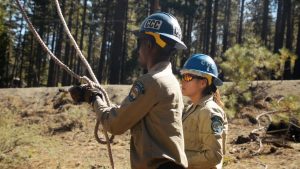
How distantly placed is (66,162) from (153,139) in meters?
6.38

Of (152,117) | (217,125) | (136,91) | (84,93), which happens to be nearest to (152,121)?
(152,117)

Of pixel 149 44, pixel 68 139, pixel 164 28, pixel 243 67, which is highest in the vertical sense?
pixel 164 28

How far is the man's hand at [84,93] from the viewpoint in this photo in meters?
3.14

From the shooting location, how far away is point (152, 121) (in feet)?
9.10

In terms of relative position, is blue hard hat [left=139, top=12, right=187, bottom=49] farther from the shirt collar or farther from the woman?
the woman

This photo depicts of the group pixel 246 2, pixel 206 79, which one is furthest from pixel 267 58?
pixel 246 2

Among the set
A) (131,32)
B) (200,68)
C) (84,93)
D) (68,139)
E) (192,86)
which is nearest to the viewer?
(84,93)

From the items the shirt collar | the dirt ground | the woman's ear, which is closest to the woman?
the shirt collar

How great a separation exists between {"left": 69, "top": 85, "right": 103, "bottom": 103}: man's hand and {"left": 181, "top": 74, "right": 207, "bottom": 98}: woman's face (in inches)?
40.7

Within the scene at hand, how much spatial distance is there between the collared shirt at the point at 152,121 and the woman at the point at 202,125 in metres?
0.74

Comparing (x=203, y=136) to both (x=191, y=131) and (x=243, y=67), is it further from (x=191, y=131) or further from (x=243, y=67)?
(x=243, y=67)

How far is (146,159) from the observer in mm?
2713

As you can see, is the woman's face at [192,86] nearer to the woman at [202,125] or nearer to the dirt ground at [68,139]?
the woman at [202,125]

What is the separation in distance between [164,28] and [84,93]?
0.76 m
